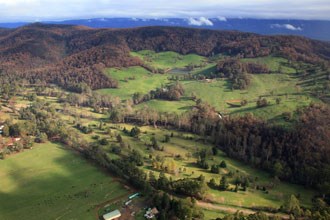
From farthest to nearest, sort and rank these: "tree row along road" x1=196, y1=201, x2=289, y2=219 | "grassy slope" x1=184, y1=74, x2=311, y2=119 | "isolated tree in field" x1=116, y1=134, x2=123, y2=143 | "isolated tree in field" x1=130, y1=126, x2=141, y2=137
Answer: "grassy slope" x1=184, y1=74, x2=311, y2=119
"isolated tree in field" x1=130, y1=126, x2=141, y2=137
"isolated tree in field" x1=116, y1=134, x2=123, y2=143
"tree row along road" x1=196, y1=201, x2=289, y2=219

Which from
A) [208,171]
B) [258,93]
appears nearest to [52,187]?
[208,171]

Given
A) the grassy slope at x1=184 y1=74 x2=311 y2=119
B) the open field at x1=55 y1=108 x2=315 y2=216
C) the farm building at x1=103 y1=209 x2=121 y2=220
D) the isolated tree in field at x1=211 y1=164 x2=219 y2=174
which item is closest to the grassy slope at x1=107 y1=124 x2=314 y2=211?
the open field at x1=55 y1=108 x2=315 y2=216

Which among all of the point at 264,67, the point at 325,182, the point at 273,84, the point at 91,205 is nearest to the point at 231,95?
the point at 273,84

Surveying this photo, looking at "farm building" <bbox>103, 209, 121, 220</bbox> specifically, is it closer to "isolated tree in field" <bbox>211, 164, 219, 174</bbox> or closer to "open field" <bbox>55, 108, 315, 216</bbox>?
"open field" <bbox>55, 108, 315, 216</bbox>

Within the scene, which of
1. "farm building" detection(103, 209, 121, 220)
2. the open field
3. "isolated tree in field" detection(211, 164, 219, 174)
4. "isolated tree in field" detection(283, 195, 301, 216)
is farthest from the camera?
"isolated tree in field" detection(211, 164, 219, 174)

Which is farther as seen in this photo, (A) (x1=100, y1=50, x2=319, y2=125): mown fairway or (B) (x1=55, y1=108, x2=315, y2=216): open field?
(A) (x1=100, y1=50, x2=319, y2=125): mown fairway

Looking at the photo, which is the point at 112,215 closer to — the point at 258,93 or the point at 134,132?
the point at 134,132

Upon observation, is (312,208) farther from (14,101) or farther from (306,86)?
(14,101)

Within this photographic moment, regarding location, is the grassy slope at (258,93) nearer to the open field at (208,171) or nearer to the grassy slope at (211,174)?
the grassy slope at (211,174)

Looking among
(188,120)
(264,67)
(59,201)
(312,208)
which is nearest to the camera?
(312,208)
